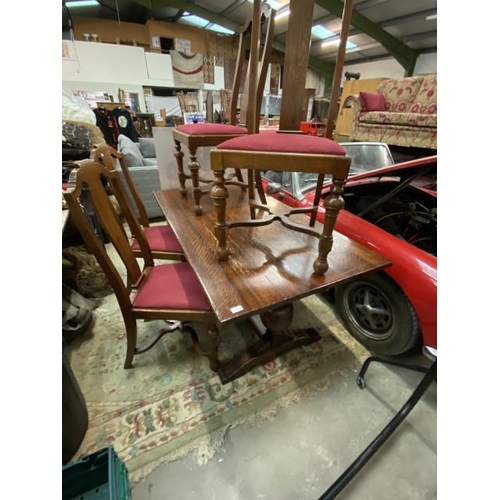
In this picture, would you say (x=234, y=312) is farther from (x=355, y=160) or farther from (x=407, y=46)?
(x=407, y=46)

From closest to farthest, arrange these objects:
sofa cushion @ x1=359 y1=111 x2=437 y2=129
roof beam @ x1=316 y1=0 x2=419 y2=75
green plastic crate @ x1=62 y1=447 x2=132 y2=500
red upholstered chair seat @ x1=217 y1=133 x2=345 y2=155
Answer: green plastic crate @ x1=62 y1=447 x2=132 y2=500 < red upholstered chair seat @ x1=217 y1=133 x2=345 y2=155 < sofa cushion @ x1=359 y1=111 x2=437 y2=129 < roof beam @ x1=316 y1=0 x2=419 y2=75

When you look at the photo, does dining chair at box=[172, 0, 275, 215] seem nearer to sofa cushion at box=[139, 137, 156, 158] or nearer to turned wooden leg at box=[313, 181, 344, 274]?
turned wooden leg at box=[313, 181, 344, 274]

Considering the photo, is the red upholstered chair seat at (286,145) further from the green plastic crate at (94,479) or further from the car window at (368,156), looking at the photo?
the car window at (368,156)

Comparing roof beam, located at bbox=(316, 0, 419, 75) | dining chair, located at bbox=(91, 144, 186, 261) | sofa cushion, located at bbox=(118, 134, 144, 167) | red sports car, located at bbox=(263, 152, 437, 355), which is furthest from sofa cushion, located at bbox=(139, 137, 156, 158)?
roof beam, located at bbox=(316, 0, 419, 75)

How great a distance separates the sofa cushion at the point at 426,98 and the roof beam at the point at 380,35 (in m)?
2.44

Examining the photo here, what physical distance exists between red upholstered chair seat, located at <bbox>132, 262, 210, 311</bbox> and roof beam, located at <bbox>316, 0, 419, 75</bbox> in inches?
251

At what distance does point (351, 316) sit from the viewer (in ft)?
4.92

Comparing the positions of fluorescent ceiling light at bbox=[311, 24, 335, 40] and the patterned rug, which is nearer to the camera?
the patterned rug

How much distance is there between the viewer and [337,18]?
5723 mm

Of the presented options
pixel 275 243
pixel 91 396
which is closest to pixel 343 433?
pixel 275 243

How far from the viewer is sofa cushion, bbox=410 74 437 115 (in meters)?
4.20

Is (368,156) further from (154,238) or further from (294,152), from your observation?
(154,238)

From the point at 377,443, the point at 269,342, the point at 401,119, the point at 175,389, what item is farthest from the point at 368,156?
the point at 401,119
